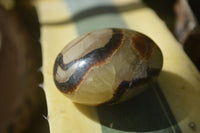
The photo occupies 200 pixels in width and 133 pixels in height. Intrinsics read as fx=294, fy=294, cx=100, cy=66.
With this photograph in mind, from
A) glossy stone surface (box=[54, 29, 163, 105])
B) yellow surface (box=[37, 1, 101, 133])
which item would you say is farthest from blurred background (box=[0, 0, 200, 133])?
glossy stone surface (box=[54, 29, 163, 105])

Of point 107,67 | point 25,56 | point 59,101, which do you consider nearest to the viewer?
point 107,67

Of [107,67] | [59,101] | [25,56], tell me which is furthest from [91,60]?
[25,56]

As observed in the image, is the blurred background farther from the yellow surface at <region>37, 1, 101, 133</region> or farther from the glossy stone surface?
the glossy stone surface

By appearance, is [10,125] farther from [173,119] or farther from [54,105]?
[173,119]

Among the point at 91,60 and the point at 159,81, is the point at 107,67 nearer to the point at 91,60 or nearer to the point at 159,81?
the point at 91,60

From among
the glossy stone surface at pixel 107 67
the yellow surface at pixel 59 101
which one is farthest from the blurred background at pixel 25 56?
the glossy stone surface at pixel 107 67

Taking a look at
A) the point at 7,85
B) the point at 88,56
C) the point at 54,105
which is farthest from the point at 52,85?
the point at 7,85

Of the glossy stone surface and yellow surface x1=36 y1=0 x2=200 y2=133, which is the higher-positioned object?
the glossy stone surface
